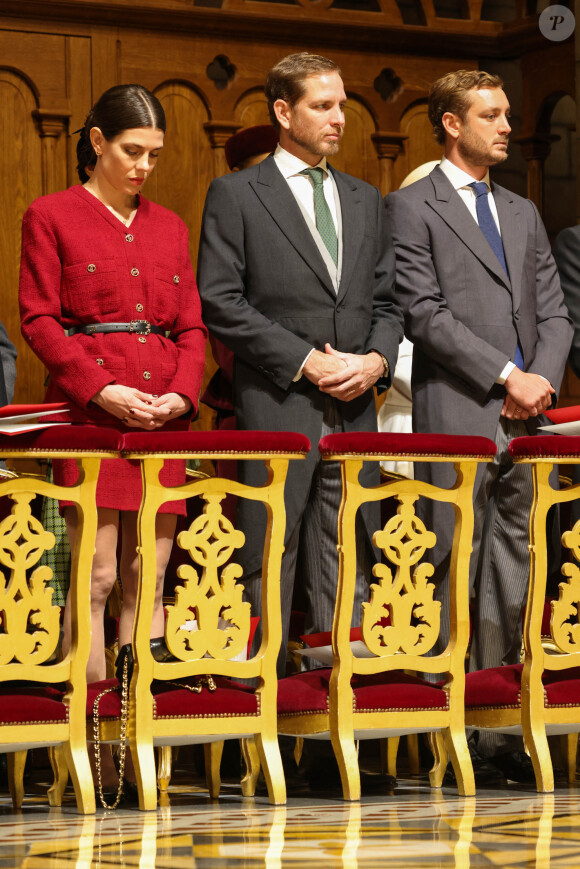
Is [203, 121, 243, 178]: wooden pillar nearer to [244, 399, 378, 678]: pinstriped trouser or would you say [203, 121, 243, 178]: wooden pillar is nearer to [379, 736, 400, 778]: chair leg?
[244, 399, 378, 678]: pinstriped trouser

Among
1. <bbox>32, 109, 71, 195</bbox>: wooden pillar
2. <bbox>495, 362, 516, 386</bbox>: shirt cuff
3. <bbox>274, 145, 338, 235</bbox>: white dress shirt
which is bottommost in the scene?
<bbox>495, 362, 516, 386</bbox>: shirt cuff

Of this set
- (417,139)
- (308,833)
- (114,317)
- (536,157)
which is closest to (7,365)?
(114,317)

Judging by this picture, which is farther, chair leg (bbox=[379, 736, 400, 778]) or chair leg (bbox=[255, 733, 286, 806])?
chair leg (bbox=[379, 736, 400, 778])

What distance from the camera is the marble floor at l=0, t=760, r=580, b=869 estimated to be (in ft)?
8.46

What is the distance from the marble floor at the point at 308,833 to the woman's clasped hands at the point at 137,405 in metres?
0.84

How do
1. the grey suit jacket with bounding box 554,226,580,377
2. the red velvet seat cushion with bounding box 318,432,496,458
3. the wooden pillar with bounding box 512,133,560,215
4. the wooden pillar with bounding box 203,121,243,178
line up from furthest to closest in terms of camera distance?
the wooden pillar with bounding box 512,133,560,215, the wooden pillar with bounding box 203,121,243,178, the grey suit jacket with bounding box 554,226,580,377, the red velvet seat cushion with bounding box 318,432,496,458

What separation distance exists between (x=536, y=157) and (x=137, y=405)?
301 cm

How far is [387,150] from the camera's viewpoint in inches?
229

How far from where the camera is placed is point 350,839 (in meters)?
2.77

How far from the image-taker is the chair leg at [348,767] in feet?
10.7

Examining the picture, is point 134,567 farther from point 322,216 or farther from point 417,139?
point 417,139

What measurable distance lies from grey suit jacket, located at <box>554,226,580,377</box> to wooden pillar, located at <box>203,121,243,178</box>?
5.28 feet

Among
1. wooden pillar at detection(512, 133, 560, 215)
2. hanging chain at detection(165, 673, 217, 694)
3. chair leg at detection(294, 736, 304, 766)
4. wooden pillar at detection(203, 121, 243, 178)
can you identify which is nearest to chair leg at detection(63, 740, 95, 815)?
hanging chain at detection(165, 673, 217, 694)

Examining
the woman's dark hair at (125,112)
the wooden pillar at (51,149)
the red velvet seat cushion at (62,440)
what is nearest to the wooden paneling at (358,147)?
the wooden pillar at (51,149)
